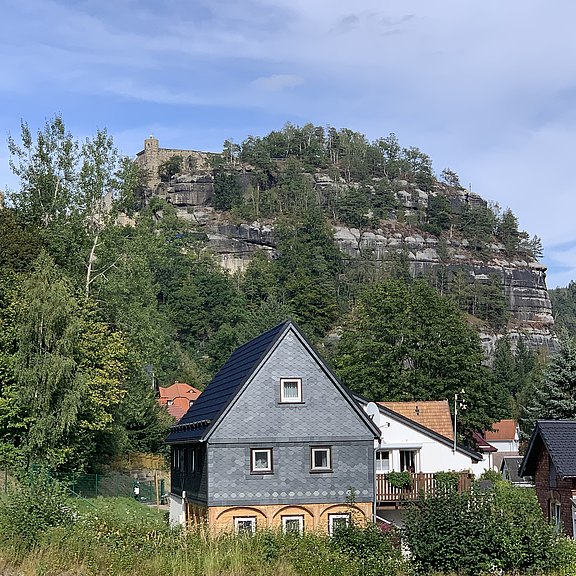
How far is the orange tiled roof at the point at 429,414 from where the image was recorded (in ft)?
141

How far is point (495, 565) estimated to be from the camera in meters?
16.9

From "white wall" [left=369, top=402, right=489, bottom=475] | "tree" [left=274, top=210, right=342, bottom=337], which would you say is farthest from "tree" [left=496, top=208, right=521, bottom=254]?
"white wall" [left=369, top=402, right=489, bottom=475]

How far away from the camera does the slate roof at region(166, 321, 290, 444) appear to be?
27703 millimetres

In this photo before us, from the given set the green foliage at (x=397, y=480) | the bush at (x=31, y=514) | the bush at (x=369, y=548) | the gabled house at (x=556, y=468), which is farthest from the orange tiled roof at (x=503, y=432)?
the bush at (x=31, y=514)

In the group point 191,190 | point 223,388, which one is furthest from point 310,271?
point 223,388

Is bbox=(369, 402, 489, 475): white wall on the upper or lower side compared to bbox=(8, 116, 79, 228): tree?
lower

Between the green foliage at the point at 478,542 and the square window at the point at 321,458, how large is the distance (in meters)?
10.1

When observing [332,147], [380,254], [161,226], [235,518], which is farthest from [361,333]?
[332,147]

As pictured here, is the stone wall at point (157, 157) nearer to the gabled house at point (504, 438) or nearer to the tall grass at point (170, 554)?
the gabled house at point (504, 438)

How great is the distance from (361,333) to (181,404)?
80.4 feet

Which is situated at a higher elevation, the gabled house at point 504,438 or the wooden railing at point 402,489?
the wooden railing at point 402,489

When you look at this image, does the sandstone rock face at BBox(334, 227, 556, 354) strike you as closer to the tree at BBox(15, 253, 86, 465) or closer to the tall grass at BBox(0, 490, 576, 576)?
the tree at BBox(15, 253, 86, 465)

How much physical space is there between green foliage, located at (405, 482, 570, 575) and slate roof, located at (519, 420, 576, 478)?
10.6 meters

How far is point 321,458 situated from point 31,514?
1217 centimetres
